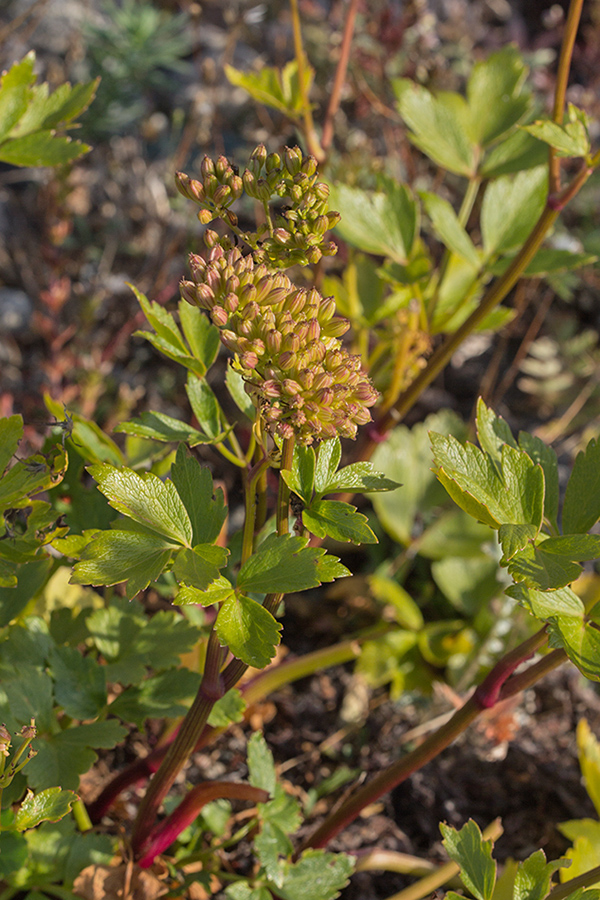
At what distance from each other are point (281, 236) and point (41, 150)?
85 cm

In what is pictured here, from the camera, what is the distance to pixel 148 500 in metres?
0.99

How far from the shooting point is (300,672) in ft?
5.61

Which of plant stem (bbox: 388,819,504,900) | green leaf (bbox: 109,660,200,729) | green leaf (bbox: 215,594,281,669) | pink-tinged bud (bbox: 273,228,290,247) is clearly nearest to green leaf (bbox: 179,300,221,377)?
pink-tinged bud (bbox: 273,228,290,247)

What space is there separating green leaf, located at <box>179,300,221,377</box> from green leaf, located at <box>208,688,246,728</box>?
547 mm

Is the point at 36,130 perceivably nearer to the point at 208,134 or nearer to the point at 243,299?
the point at 243,299

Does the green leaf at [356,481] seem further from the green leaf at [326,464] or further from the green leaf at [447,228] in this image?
the green leaf at [447,228]

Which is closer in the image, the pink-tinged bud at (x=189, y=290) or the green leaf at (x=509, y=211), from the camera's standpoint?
the pink-tinged bud at (x=189, y=290)

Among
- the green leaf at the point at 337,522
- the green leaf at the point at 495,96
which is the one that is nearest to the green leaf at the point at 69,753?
the green leaf at the point at 337,522

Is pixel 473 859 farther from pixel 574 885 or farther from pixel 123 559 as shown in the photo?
pixel 123 559

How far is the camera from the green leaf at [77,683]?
49.5 inches

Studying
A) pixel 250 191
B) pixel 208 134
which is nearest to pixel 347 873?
pixel 250 191

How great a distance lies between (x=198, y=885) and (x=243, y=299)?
115 cm

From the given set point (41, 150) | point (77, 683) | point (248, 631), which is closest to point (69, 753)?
point (77, 683)

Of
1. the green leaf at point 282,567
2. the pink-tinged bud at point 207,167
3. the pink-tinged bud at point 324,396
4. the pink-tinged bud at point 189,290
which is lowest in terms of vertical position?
the green leaf at point 282,567
